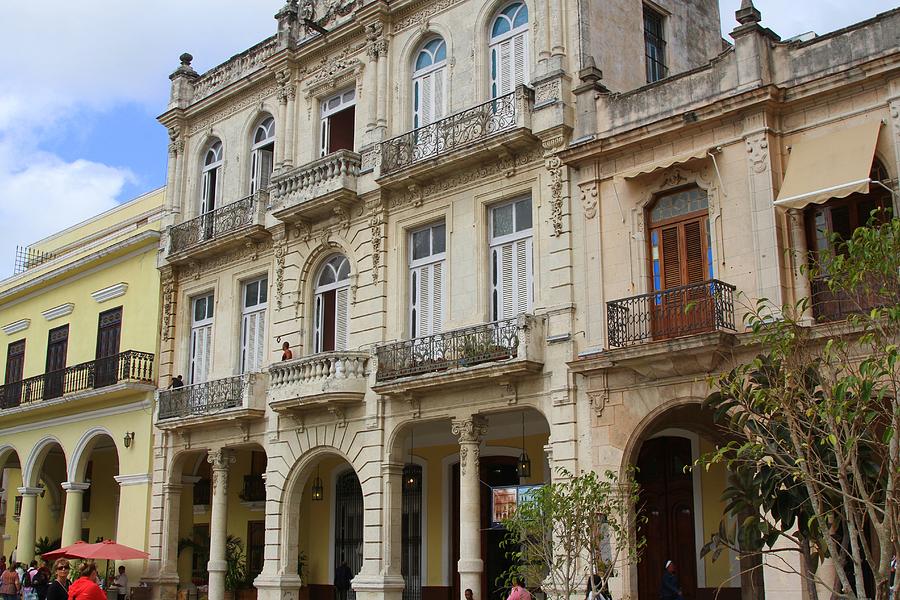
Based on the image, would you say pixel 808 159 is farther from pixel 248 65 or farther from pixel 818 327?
pixel 248 65

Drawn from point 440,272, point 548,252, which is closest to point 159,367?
point 440,272

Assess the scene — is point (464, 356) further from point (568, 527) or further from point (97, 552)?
point (97, 552)

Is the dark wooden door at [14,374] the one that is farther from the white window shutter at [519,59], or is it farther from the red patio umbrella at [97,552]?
the white window shutter at [519,59]

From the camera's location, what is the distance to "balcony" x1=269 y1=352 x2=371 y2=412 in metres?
20.0

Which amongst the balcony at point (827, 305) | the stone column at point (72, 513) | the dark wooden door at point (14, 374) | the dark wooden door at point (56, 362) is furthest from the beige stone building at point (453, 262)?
the dark wooden door at point (14, 374)

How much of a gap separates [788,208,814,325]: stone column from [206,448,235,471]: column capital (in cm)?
1346

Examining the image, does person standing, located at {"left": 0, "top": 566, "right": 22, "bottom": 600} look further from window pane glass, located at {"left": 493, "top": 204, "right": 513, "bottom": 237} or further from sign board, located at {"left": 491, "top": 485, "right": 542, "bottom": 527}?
window pane glass, located at {"left": 493, "top": 204, "right": 513, "bottom": 237}

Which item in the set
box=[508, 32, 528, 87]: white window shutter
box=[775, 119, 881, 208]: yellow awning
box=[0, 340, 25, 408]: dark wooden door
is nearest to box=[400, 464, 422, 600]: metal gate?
box=[508, 32, 528, 87]: white window shutter

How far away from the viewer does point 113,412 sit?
26.5m

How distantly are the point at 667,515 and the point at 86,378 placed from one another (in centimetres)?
1589

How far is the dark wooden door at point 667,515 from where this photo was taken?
18125 mm

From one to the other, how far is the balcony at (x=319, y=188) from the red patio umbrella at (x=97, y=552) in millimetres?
7821

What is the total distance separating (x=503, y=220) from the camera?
19.1m

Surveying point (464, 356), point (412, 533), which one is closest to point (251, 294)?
point (412, 533)
